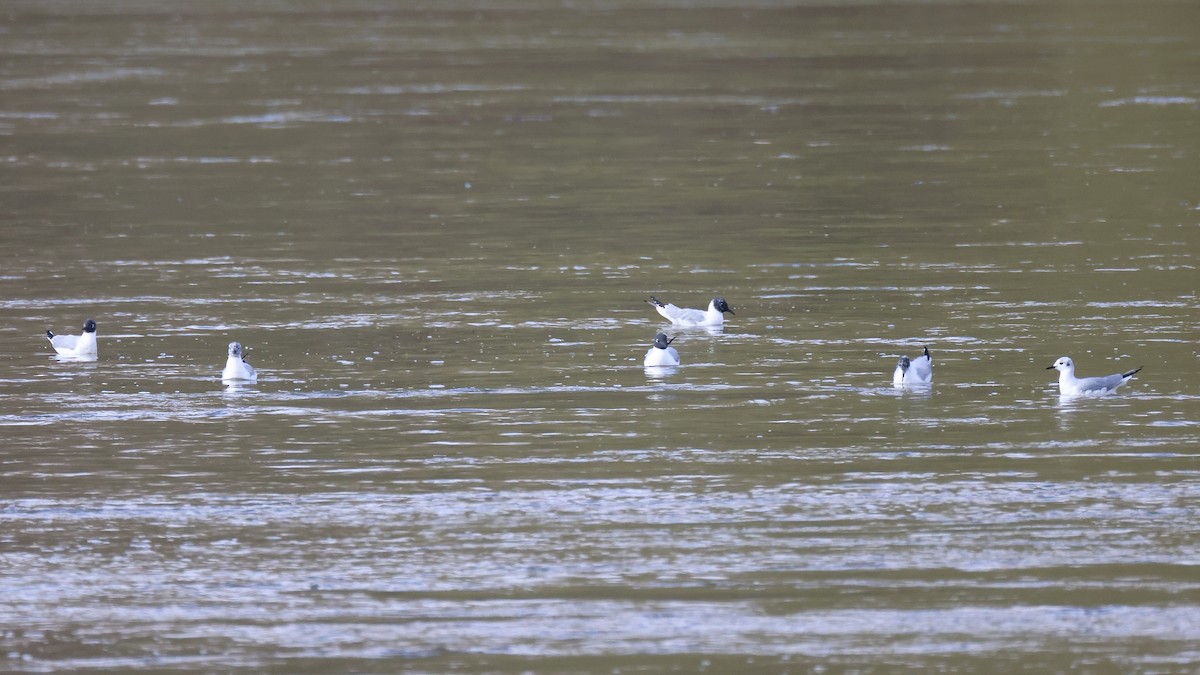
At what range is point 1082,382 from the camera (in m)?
13.1

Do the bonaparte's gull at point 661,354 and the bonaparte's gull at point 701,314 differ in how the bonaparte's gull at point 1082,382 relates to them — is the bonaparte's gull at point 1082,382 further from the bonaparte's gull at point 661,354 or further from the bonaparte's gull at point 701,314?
the bonaparte's gull at point 701,314

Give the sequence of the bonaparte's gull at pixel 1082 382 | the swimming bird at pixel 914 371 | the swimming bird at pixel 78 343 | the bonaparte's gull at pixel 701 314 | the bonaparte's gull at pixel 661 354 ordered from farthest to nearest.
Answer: the bonaparte's gull at pixel 701 314 < the swimming bird at pixel 78 343 < the bonaparte's gull at pixel 661 354 < the swimming bird at pixel 914 371 < the bonaparte's gull at pixel 1082 382

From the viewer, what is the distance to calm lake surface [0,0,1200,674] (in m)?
8.90

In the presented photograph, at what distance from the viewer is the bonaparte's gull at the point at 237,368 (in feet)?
45.6

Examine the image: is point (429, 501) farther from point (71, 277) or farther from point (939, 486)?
point (71, 277)

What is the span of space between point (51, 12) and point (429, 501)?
4659 centimetres

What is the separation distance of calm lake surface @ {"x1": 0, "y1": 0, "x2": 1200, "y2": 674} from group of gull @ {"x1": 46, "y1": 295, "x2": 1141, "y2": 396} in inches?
4.7

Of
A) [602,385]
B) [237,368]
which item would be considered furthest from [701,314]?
[237,368]

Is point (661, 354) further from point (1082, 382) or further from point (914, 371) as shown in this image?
point (1082, 382)

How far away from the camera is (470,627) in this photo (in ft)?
28.6

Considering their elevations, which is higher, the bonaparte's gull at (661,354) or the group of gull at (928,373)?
the bonaparte's gull at (661,354)

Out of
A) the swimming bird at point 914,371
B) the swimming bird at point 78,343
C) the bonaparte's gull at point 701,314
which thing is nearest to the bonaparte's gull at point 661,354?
the bonaparte's gull at point 701,314

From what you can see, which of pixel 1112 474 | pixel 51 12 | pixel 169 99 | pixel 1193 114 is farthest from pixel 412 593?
pixel 51 12

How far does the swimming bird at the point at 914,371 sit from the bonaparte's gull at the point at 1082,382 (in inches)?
Result: 34.7
